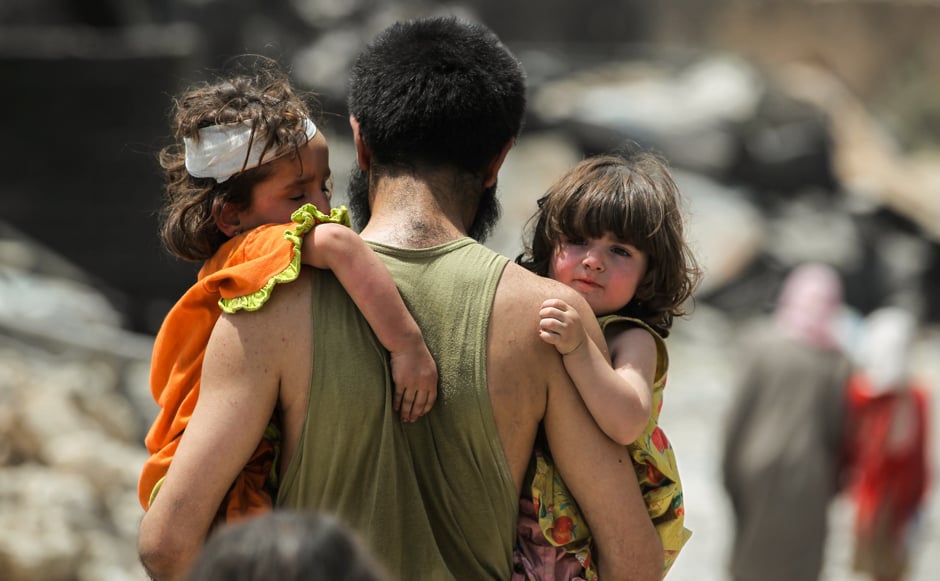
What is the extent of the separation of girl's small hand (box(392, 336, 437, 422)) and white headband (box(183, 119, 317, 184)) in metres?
0.49

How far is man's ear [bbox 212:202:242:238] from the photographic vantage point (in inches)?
99.0

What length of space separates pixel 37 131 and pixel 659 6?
14790mm

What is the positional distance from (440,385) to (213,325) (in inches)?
16.7

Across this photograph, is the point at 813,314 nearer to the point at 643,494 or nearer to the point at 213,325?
the point at 643,494

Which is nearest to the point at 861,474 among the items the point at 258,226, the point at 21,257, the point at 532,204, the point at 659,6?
the point at 258,226

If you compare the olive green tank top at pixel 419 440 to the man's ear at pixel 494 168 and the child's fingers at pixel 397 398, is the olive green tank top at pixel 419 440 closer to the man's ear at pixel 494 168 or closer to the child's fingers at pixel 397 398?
the child's fingers at pixel 397 398

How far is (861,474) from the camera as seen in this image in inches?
266

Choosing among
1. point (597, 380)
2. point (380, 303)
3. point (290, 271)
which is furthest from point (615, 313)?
point (290, 271)

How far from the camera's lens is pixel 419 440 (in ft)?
7.65

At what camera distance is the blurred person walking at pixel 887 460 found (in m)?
6.62

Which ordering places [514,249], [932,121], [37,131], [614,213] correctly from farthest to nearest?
[932,121] < [514,249] < [37,131] < [614,213]

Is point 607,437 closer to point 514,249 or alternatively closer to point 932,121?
point 514,249

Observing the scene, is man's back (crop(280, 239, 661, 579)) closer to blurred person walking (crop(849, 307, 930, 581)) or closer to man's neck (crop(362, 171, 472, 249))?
man's neck (crop(362, 171, 472, 249))

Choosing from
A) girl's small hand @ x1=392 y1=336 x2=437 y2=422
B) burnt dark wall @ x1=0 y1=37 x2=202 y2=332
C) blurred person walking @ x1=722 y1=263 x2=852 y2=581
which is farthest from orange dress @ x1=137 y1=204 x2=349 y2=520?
burnt dark wall @ x1=0 y1=37 x2=202 y2=332
